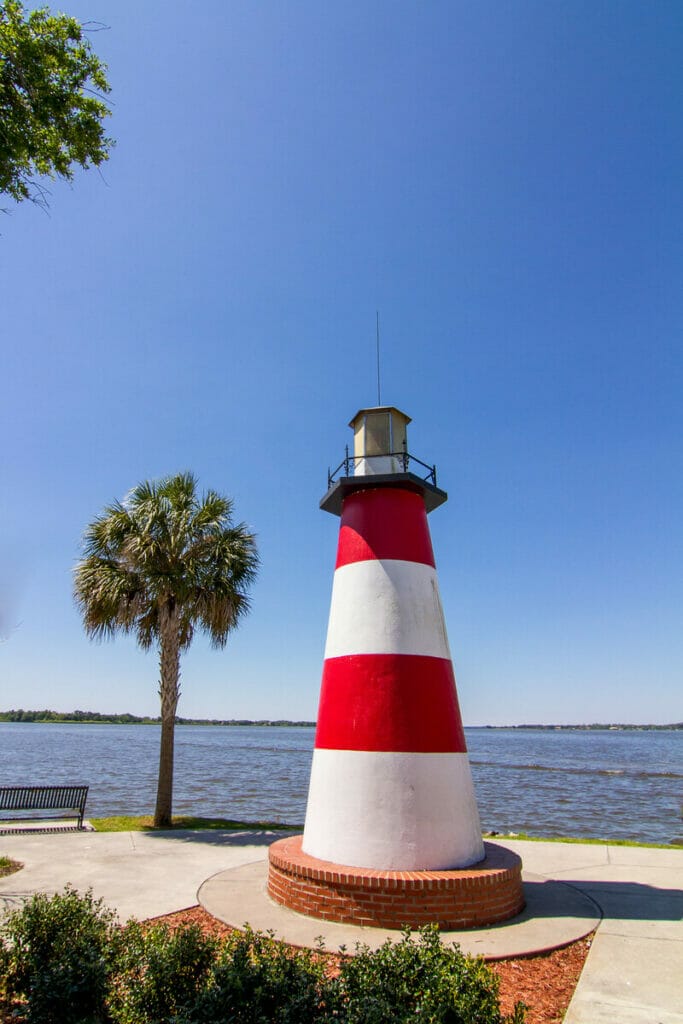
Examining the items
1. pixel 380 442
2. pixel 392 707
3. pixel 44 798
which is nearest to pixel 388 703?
pixel 392 707

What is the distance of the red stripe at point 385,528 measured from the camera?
899 centimetres

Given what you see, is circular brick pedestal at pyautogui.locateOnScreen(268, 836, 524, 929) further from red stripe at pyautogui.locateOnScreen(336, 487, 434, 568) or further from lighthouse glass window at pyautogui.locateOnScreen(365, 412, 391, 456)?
lighthouse glass window at pyautogui.locateOnScreen(365, 412, 391, 456)

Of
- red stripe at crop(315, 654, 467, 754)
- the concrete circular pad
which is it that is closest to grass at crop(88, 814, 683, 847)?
the concrete circular pad

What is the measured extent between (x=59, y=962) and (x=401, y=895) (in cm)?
383

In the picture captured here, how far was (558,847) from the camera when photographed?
12.7 metres

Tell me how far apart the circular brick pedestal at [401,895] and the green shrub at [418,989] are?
2630mm

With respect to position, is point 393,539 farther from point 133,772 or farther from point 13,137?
point 133,772

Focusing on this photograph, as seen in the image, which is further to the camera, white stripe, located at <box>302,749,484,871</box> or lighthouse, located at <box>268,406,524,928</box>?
white stripe, located at <box>302,749,484,871</box>

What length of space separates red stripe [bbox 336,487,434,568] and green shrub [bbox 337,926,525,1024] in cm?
509

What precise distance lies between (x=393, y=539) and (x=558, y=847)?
325 inches

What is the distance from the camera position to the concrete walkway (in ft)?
18.5

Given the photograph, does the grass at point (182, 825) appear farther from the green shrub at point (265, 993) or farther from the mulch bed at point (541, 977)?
the green shrub at point (265, 993)

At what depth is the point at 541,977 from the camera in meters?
5.85

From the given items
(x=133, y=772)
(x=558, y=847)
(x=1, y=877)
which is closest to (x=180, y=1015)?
(x=1, y=877)
